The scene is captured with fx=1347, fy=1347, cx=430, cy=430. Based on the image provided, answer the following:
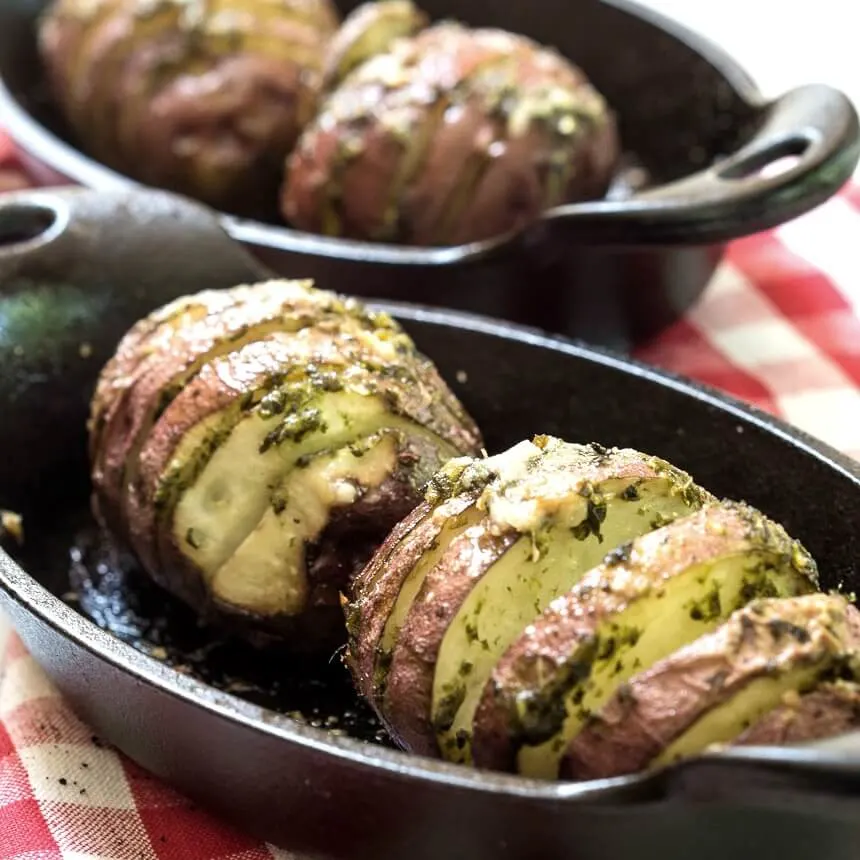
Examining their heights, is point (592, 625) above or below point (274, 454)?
above

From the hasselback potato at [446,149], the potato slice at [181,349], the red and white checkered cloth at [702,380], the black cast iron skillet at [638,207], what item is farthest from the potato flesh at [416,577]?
the hasselback potato at [446,149]

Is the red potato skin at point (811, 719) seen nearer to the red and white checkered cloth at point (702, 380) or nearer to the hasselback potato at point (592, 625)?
the hasselback potato at point (592, 625)

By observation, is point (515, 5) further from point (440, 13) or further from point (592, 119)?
point (592, 119)

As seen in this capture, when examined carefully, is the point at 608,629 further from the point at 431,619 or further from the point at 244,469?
the point at 244,469

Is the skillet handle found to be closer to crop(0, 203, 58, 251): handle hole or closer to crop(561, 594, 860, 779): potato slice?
crop(0, 203, 58, 251): handle hole

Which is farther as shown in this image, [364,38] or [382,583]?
[364,38]

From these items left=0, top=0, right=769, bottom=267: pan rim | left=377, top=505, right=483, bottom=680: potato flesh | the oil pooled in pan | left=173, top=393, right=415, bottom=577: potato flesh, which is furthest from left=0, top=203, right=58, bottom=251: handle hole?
left=377, top=505, right=483, bottom=680: potato flesh

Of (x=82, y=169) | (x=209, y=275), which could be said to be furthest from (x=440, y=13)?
(x=209, y=275)

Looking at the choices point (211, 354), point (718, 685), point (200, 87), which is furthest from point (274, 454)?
point (200, 87)
